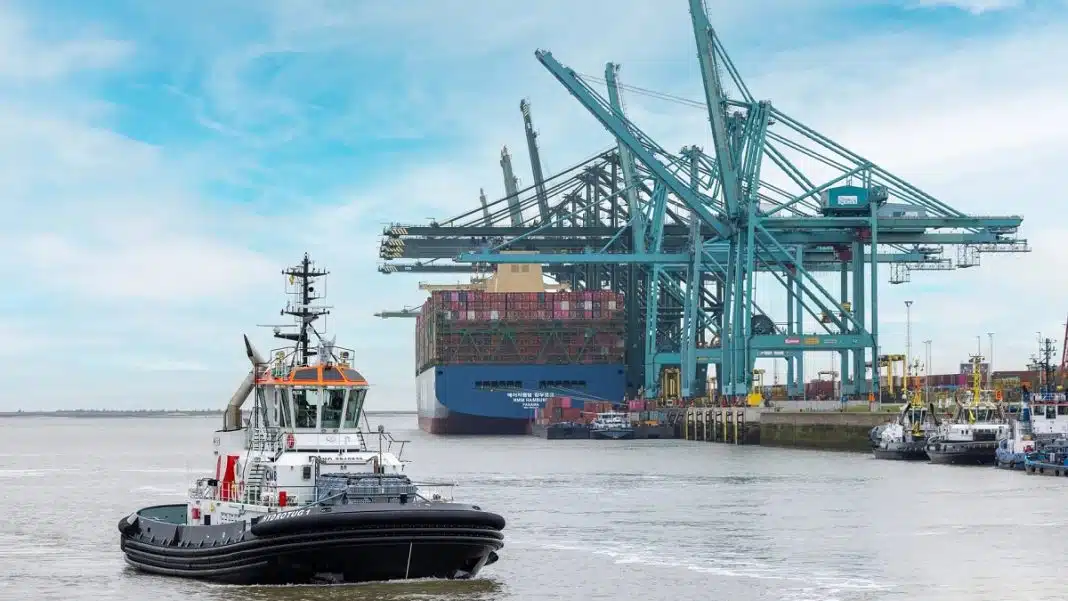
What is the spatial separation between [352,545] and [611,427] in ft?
284

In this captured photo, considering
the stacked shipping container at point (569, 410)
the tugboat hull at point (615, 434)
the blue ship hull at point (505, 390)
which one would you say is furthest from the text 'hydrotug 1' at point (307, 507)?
the blue ship hull at point (505, 390)

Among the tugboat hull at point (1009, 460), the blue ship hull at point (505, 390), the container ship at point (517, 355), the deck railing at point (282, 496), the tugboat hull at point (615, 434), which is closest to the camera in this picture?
the deck railing at point (282, 496)

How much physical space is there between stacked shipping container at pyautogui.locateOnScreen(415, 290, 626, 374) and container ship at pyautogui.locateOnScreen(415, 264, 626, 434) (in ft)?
0.28

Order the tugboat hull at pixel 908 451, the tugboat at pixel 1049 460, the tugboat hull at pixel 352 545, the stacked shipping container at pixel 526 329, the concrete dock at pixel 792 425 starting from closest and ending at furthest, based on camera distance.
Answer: the tugboat hull at pixel 352 545
the tugboat at pixel 1049 460
the tugboat hull at pixel 908 451
the concrete dock at pixel 792 425
the stacked shipping container at pixel 526 329

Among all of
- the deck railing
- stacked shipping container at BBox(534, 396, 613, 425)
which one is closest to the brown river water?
the deck railing

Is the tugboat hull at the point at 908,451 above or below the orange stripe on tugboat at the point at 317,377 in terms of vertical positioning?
below

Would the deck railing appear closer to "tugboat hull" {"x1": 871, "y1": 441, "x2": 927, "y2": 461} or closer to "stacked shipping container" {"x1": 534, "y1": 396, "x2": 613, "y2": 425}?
"tugboat hull" {"x1": 871, "y1": 441, "x2": 927, "y2": 461}

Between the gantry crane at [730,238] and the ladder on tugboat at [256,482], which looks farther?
the gantry crane at [730,238]

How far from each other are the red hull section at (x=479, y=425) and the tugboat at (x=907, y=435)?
53.5 meters

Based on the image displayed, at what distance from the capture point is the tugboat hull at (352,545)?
24.2m

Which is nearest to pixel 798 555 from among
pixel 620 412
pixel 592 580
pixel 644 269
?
pixel 592 580

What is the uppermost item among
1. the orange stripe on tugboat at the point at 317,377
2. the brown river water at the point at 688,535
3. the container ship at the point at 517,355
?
the container ship at the point at 517,355

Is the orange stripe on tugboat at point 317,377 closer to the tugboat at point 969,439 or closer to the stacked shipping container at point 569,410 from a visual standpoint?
the tugboat at point 969,439

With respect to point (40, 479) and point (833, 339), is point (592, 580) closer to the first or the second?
point (40, 479)
